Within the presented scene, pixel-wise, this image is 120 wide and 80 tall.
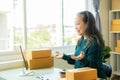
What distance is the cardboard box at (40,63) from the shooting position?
8.58ft

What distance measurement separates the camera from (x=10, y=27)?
3.06 m

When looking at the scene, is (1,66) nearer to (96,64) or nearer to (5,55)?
(5,55)

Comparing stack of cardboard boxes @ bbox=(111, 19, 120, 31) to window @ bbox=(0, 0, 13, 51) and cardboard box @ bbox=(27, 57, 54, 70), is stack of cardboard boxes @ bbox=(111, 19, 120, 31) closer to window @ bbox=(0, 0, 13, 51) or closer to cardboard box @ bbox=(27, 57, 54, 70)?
cardboard box @ bbox=(27, 57, 54, 70)

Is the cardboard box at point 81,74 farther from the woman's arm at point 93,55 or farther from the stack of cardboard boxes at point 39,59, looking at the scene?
the stack of cardboard boxes at point 39,59

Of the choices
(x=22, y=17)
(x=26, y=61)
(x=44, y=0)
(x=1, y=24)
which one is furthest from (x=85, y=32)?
(x=1, y=24)

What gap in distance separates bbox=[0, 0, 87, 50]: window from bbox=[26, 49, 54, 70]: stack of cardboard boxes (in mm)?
412

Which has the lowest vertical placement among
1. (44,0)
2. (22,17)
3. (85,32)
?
(85,32)

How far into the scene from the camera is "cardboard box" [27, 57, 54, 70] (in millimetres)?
2615

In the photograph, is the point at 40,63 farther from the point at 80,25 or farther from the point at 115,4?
the point at 115,4

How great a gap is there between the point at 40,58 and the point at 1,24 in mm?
1489

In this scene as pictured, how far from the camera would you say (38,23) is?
3.32 meters

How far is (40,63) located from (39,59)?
54 mm

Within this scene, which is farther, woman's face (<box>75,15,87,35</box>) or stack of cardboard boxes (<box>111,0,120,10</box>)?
stack of cardboard boxes (<box>111,0,120,10</box>)

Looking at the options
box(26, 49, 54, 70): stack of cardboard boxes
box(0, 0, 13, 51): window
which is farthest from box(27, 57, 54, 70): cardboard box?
box(0, 0, 13, 51): window
